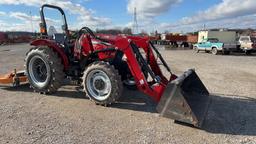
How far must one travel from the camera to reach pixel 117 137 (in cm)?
478

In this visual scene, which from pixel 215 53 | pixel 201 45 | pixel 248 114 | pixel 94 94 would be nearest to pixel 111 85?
pixel 94 94

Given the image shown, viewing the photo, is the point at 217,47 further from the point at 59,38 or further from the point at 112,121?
the point at 112,121

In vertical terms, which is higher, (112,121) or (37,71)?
(37,71)

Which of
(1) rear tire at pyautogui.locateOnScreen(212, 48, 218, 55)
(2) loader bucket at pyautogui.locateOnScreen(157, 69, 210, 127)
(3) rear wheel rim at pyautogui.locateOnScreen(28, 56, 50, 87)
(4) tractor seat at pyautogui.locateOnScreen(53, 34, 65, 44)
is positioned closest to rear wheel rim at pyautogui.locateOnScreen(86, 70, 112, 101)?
(2) loader bucket at pyautogui.locateOnScreen(157, 69, 210, 127)

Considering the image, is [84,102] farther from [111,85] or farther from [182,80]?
[182,80]

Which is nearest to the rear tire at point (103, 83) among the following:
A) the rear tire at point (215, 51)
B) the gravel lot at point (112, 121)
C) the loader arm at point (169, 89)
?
the gravel lot at point (112, 121)

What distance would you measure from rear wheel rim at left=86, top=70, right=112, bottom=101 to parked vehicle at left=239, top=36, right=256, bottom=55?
24518mm

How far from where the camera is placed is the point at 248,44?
2756cm

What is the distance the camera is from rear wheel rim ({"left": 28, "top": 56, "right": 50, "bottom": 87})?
25.8ft

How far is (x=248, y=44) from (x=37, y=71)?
24581mm

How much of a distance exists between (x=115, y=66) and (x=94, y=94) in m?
0.88

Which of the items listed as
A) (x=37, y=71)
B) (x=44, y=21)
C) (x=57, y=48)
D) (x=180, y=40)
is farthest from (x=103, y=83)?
(x=180, y=40)

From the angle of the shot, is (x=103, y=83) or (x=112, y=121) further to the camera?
(x=103, y=83)

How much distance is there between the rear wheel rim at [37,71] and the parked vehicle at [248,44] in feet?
80.0
